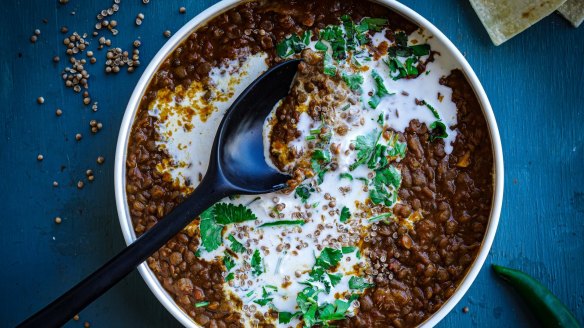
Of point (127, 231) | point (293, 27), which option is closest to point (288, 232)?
point (127, 231)

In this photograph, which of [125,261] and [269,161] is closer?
[125,261]

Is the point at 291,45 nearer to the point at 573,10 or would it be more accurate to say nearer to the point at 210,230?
the point at 210,230

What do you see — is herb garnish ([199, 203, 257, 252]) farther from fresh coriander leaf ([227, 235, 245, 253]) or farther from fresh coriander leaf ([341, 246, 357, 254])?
fresh coriander leaf ([341, 246, 357, 254])

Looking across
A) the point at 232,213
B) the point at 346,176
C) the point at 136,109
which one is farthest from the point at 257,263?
the point at 136,109

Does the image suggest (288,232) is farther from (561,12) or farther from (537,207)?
(561,12)

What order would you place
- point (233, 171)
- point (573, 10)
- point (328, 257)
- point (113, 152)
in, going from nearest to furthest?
point (233, 171) → point (328, 257) → point (573, 10) → point (113, 152)

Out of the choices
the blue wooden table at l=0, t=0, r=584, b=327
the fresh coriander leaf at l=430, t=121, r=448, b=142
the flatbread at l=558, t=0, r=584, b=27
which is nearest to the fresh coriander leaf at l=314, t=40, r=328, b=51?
the blue wooden table at l=0, t=0, r=584, b=327
